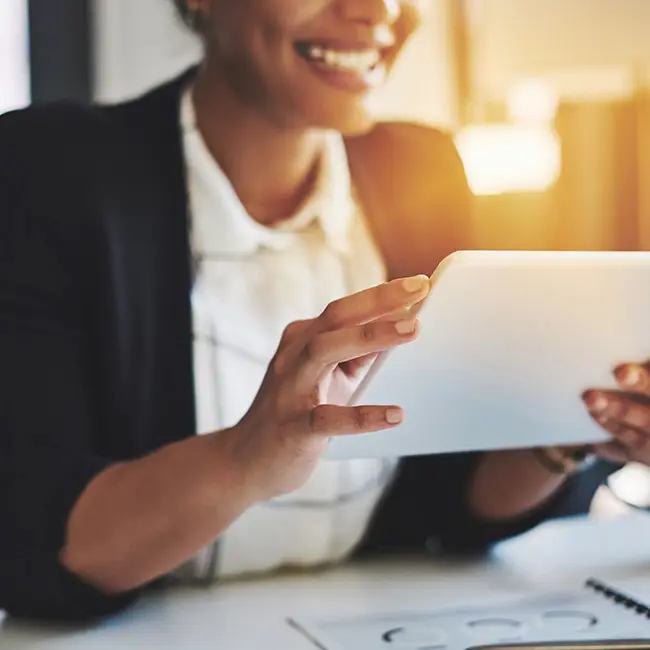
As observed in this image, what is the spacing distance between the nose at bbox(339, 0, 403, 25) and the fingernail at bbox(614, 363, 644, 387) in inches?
15.3

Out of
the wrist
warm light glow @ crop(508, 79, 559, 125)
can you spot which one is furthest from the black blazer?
warm light glow @ crop(508, 79, 559, 125)

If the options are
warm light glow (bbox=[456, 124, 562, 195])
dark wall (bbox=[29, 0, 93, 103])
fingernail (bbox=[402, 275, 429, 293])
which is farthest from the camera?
warm light glow (bbox=[456, 124, 562, 195])

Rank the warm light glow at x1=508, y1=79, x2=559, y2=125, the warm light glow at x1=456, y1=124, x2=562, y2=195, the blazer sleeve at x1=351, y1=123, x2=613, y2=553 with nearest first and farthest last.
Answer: the blazer sleeve at x1=351, y1=123, x2=613, y2=553 < the warm light glow at x1=456, y1=124, x2=562, y2=195 < the warm light glow at x1=508, y1=79, x2=559, y2=125

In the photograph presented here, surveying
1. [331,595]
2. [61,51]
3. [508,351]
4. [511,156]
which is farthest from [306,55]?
[511,156]

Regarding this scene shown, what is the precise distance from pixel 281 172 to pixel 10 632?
0.46m

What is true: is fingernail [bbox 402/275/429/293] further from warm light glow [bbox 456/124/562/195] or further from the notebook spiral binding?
warm light glow [bbox 456/124/562/195]

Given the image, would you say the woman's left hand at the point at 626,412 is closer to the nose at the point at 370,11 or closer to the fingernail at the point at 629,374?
the fingernail at the point at 629,374

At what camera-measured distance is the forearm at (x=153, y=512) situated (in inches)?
23.4

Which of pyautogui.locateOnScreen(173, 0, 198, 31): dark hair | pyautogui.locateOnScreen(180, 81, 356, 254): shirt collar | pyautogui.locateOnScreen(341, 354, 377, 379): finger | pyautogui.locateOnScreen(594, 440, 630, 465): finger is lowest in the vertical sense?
pyautogui.locateOnScreen(594, 440, 630, 465): finger

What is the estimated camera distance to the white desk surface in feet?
2.00

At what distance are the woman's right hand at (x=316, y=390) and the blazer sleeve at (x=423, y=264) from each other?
0.26 metres

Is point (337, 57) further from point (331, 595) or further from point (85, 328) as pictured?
point (331, 595)

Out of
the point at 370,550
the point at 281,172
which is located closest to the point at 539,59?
the point at 281,172

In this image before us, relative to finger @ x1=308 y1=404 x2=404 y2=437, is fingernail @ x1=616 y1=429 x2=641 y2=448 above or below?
below
